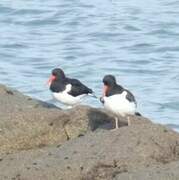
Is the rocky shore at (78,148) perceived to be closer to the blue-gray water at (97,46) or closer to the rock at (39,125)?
the rock at (39,125)

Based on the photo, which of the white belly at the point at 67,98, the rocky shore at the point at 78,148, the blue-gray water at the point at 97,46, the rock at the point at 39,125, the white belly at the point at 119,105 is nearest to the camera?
the rocky shore at the point at 78,148

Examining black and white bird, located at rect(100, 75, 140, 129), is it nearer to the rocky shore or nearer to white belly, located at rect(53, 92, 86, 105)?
the rocky shore

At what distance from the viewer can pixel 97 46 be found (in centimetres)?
1720

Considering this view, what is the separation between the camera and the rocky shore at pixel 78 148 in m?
6.62

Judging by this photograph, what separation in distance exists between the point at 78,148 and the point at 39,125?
100 centimetres

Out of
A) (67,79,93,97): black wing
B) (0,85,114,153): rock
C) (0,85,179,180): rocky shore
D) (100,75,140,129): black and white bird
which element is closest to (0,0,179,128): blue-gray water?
(67,79,93,97): black wing

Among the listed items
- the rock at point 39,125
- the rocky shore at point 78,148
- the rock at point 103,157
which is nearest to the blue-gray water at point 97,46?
the rock at point 39,125

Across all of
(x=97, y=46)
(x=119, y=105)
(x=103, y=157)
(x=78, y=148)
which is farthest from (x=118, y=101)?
(x=97, y=46)

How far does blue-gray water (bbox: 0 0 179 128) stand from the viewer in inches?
538

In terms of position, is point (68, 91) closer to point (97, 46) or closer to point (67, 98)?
point (67, 98)

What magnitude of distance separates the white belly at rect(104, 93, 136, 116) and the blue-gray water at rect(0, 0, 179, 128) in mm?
3110

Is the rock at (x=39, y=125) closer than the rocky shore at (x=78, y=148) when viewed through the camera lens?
No

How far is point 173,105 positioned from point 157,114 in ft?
1.56

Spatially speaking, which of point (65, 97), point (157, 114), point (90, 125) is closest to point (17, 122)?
point (90, 125)
